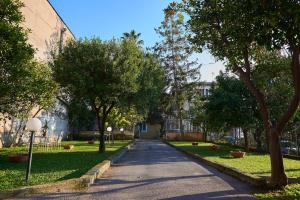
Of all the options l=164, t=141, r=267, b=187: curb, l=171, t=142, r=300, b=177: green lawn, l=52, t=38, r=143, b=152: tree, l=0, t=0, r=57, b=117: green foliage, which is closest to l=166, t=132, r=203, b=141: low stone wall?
l=52, t=38, r=143, b=152: tree

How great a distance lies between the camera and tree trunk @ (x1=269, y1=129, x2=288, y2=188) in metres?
10.6

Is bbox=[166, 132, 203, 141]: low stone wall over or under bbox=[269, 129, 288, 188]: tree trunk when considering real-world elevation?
over

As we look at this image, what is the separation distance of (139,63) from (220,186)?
47.3ft

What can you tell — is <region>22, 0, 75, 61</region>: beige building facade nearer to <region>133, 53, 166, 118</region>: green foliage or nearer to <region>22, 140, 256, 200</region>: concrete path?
<region>133, 53, 166, 118</region>: green foliage

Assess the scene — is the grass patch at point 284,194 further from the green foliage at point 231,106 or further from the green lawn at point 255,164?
the green foliage at point 231,106

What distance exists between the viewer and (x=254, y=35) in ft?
30.6

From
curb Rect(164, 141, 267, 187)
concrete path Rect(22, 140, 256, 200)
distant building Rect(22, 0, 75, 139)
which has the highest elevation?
distant building Rect(22, 0, 75, 139)

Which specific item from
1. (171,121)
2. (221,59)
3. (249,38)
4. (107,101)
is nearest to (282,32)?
(249,38)

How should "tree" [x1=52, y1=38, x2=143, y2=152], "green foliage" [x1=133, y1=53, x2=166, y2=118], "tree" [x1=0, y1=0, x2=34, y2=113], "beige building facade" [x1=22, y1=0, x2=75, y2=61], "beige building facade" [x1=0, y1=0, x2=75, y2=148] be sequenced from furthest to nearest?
"beige building facade" [x1=22, y1=0, x2=75, y2=61] < "beige building facade" [x1=0, y1=0, x2=75, y2=148] < "green foliage" [x1=133, y1=53, x2=166, y2=118] < "tree" [x1=52, y1=38, x2=143, y2=152] < "tree" [x1=0, y1=0, x2=34, y2=113]

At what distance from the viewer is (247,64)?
38.1ft

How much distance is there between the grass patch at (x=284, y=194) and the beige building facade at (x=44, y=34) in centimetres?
1954

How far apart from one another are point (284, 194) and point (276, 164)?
3.57 ft

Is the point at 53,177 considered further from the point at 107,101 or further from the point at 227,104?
the point at 227,104

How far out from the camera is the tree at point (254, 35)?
841 cm
